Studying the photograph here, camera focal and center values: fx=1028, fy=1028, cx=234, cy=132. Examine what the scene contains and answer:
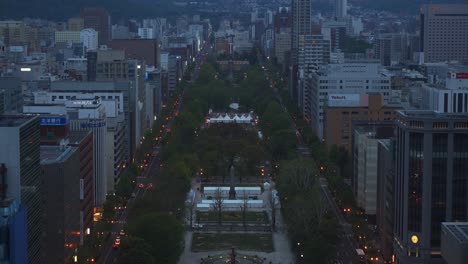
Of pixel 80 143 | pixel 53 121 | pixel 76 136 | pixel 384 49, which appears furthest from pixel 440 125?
pixel 384 49

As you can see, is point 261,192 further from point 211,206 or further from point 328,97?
point 328,97

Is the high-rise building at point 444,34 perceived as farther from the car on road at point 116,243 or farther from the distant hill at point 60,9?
the car on road at point 116,243

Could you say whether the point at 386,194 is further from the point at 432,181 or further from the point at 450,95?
the point at 450,95

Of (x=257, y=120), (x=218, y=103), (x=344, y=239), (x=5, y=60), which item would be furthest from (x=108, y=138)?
(x=5, y=60)

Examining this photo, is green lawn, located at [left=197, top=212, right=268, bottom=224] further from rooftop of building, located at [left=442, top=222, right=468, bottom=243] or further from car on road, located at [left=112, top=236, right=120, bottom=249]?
rooftop of building, located at [left=442, top=222, right=468, bottom=243]

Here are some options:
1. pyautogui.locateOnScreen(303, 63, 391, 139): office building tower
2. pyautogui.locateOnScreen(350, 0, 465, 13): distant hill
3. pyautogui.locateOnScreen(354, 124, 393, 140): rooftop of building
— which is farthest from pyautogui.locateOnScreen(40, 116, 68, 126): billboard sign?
pyautogui.locateOnScreen(350, 0, 465, 13): distant hill

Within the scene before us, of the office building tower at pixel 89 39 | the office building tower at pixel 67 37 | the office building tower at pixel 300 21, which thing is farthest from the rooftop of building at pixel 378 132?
the office building tower at pixel 67 37
